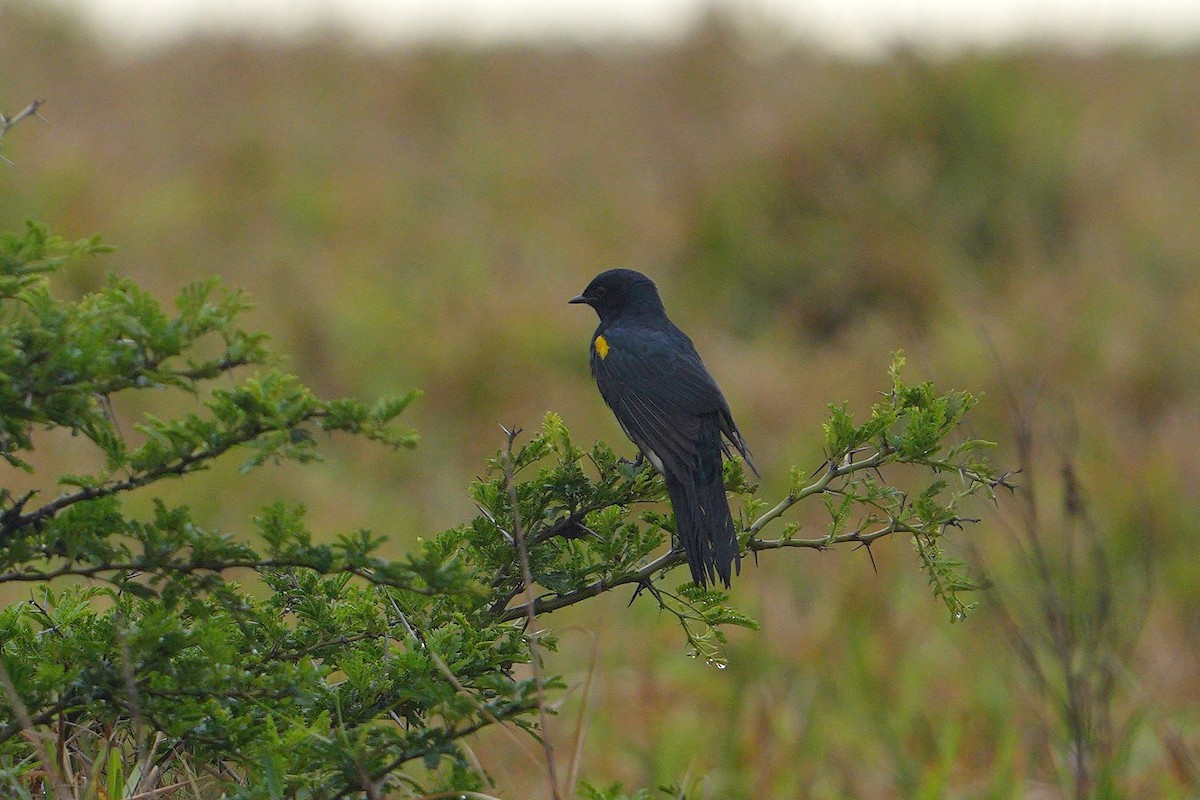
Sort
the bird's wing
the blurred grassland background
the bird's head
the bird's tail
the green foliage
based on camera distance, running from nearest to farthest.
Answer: the green foliage → the bird's tail → the bird's wing → the bird's head → the blurred grassland background

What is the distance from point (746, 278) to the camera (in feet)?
38.4

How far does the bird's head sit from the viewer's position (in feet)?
16.8

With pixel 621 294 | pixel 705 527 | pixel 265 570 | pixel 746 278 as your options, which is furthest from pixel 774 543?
pixel 746 278

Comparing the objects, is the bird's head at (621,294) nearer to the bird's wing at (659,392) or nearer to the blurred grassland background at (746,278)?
the bird's wing at (659,392)

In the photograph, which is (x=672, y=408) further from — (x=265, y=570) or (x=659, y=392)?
(x=265, y=570)

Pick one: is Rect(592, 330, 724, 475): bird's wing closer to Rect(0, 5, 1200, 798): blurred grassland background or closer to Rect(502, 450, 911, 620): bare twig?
Rect(502, 450, 911, 620): bare twig

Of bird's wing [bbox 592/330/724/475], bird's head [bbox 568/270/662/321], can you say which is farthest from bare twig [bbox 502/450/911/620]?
bird's head [bbox 568/270/662/321]

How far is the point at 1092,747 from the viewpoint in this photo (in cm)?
301

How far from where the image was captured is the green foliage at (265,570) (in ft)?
6.40

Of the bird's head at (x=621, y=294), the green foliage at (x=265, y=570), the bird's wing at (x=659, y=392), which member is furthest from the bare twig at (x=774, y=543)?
the bird's head at (x=621, y=294)

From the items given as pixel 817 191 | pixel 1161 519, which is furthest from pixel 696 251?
pixel 1161 519

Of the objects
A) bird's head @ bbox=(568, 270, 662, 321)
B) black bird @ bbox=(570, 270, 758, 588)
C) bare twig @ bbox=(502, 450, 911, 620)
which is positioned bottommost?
bare twig @ bbox=(502, 450, 911, 620)

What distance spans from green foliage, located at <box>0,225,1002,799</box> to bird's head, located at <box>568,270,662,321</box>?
86.6 inches

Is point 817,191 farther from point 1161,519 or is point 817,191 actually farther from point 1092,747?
point 1092,747
